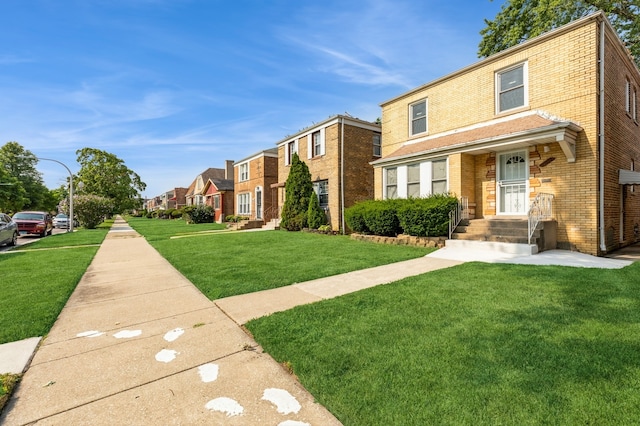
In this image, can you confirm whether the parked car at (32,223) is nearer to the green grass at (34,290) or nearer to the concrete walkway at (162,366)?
the green grass at (34,290)

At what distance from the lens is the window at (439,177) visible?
11.6 m

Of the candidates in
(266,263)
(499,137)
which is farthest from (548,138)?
(266,263)

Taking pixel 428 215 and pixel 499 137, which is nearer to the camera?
pixel 499 137

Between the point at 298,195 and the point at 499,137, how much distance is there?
36.4ft

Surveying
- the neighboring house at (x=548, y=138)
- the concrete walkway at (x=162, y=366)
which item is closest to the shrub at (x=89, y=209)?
the concrete walkway at (x=162, y=366)

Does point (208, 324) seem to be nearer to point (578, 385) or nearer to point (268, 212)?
point (578, 385)

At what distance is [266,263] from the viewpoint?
7934 millimetres

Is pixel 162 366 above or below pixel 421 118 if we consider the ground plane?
below

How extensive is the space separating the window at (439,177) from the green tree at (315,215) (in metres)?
6.93

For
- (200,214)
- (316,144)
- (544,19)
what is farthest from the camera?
(200,214)

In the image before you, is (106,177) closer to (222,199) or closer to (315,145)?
(222,199)

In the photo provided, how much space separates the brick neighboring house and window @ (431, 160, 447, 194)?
569cm

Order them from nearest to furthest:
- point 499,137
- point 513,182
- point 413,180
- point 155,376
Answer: point 155,376 → point 499,137 → point 513,182 → point 413,180

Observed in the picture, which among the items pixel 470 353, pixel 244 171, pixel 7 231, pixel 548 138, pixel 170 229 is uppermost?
pixel 244 171
